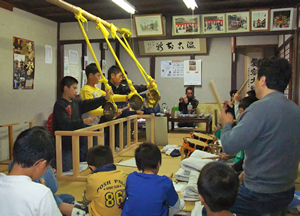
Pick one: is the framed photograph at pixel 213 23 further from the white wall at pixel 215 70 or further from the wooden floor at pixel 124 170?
the white wall at pixel 215 70

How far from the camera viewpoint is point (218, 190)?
4.80ft

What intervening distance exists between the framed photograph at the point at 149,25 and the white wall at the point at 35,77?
1868 mm

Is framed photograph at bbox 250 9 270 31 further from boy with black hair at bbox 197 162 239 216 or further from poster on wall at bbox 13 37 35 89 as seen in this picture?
boy with black hair at bbox 197 162 239 216

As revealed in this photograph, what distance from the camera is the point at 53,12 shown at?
557cm

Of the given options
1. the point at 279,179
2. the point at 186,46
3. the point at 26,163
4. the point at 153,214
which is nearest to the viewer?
the point at 26,163

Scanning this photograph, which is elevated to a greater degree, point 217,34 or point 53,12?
point 53,12

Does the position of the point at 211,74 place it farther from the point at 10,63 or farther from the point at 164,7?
the point at 10,63

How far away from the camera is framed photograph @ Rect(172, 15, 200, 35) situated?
544 cm

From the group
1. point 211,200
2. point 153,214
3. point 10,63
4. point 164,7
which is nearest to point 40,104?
point 10,63

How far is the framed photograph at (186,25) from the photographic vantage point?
17.9 ft

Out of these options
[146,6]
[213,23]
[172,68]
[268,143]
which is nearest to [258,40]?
[172,68]

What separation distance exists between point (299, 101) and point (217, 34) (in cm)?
186

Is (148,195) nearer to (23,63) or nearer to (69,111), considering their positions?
(69,111)

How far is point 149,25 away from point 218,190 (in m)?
4.61
